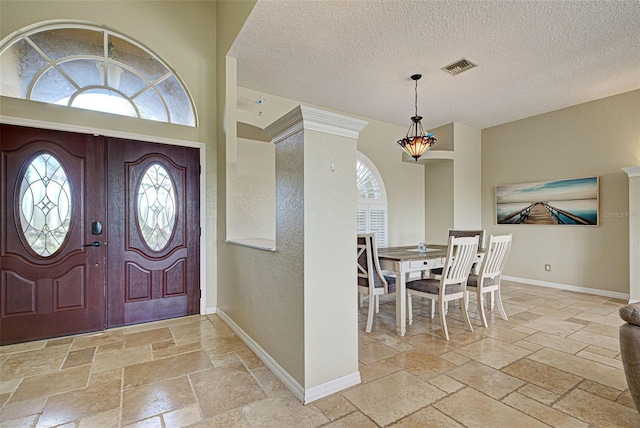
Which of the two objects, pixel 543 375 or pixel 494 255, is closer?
pixel 543 375

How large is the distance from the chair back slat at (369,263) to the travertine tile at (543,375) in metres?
1.29

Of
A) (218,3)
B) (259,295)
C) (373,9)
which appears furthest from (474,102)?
(259,295)

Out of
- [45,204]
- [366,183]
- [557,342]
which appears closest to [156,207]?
[45,204]

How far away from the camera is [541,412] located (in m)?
1.84

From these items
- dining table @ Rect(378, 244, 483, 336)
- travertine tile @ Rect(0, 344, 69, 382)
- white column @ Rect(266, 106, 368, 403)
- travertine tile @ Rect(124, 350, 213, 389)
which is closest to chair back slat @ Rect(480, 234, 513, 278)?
dining table @ Rect(378, 244, 483, 336)

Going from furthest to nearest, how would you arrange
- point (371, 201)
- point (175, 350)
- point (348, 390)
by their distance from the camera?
point (371, 201)
point (175, 350)
point (348, 390)

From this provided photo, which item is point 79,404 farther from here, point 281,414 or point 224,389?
point 281,414

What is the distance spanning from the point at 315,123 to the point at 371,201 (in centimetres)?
385

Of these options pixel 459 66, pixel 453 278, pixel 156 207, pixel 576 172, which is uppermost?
pixel 459 66

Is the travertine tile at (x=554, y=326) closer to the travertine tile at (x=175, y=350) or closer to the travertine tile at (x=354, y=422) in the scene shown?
the travertine tile at (x=354, y=422)

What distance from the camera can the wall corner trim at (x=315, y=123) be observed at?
194cm

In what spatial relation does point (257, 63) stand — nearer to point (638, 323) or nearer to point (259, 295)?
point (259, 295)

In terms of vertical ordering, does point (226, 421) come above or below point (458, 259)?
below

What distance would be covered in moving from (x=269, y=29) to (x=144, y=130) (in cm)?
181
